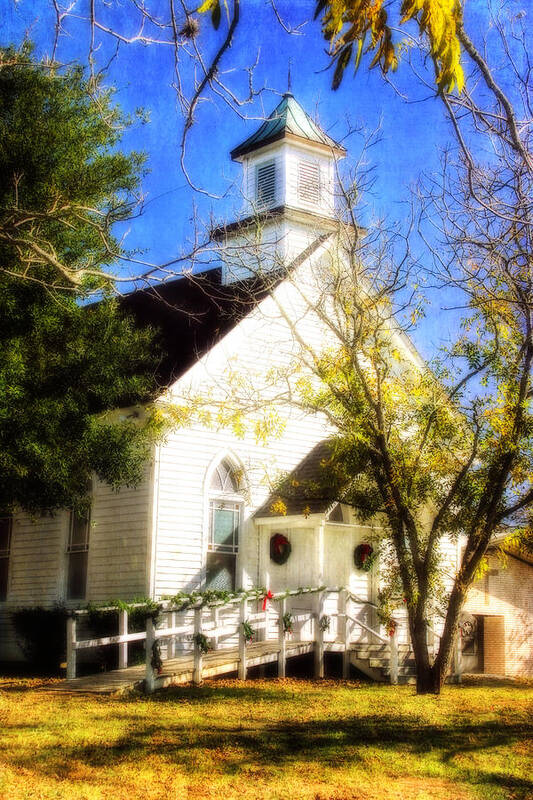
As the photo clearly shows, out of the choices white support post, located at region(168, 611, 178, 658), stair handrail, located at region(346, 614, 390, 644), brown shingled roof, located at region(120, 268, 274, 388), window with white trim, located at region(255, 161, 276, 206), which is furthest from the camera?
window with white trim, located at region(255, 161, 276, 206)

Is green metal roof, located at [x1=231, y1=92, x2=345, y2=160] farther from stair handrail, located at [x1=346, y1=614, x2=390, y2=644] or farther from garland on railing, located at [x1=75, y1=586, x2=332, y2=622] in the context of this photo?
stair handrail, located at [x1=346, y1=614, x2=390, y2=644]

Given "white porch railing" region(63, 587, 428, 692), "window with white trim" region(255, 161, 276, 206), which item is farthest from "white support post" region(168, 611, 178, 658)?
"window with white trim" region(255, 161, 276, 206)

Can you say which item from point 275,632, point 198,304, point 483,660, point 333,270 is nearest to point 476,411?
point 333,270

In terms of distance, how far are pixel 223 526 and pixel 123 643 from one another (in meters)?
3.86

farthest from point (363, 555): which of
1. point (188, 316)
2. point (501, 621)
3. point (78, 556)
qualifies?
point (188, 316)

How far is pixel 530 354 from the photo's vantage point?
44.9ft

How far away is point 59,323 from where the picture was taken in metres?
15.7

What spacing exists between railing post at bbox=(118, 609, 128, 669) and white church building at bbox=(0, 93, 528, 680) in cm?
167

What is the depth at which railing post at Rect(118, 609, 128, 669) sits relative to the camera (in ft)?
50.5

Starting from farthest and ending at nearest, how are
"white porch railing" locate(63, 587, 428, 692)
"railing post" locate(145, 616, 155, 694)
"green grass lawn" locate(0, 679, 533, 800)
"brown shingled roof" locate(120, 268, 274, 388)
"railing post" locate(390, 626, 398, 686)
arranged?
"brown shingled roof" locate(120, 268, 274, 388) → "railing post" locate(390, 626, 398, 686) → "white porch railing" locate(63, 587, 428, 692) → "railing post" locate(145, 616, 155, 694) → "green grass lawn" locate(0, 679, 533, 800)

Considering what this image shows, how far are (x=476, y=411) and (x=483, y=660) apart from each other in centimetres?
1253

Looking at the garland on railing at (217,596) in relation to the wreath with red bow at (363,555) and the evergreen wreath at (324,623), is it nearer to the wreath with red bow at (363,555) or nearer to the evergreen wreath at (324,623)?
the evergreen wreath at (324,623)

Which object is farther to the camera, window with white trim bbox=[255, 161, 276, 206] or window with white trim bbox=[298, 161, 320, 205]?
window with white trim bbox=[255, 161, 276, 206]

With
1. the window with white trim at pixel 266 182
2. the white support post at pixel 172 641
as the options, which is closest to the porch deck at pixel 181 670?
the white support post at pixel 172 641
